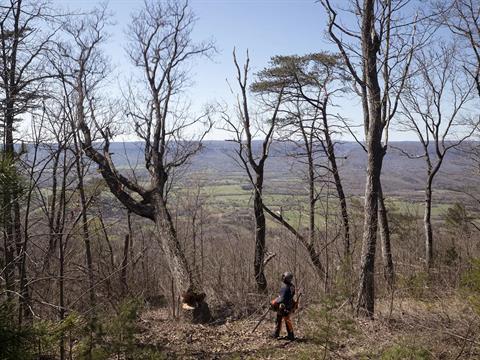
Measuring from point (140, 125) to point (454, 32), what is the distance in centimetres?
1043

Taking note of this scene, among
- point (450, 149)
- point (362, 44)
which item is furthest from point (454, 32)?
point (362, 44)

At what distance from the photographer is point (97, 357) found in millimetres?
4289

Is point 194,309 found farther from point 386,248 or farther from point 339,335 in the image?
point 386,248

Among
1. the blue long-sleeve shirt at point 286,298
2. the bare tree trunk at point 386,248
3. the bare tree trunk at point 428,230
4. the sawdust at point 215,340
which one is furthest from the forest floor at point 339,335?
the bare tree trunk at point 428,230

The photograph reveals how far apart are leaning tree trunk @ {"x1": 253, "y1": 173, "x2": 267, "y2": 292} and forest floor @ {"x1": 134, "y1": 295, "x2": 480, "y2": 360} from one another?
1.91m

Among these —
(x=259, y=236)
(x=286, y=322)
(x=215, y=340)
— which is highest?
(x=259, y=236)

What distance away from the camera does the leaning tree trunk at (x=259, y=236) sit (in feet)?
38.3

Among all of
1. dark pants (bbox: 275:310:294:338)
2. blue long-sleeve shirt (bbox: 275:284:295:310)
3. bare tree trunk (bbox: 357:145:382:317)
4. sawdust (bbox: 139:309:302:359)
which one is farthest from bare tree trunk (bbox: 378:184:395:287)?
blue long-sleeve shirt (bbox: 275:284:295:310)

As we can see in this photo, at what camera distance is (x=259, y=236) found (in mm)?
11898

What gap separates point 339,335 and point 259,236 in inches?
205

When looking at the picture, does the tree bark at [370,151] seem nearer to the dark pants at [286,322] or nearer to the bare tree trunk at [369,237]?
the bare tree trunk at [369,237]

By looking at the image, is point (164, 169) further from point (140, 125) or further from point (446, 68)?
point (446, 68)

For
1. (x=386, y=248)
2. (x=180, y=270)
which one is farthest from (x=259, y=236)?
(x=386, y=248)

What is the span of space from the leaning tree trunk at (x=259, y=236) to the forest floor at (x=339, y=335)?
191 cm
